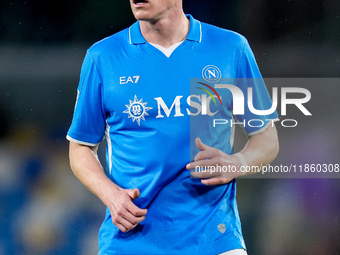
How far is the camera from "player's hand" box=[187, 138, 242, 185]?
6.59ft

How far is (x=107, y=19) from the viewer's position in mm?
3764

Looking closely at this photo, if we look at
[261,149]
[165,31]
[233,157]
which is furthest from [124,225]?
[165,31]

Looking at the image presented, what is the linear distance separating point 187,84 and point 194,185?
1.26ft

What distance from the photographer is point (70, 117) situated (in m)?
4.01

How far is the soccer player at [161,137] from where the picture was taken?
210 cm

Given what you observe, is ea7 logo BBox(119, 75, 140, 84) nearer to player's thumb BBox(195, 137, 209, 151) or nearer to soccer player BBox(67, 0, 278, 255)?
soccer player BBox(67, 0, 278, 255)

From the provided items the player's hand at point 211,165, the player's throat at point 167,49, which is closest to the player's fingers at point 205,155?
the player's hand at point 211,165

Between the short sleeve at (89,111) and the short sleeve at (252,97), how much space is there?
0.55m

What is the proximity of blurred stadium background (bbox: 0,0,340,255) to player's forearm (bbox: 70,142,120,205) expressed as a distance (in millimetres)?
1642

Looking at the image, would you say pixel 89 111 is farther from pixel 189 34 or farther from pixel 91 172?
pixel 189 34

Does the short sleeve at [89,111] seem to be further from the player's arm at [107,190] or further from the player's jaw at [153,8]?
the player's jaw at [153,8]

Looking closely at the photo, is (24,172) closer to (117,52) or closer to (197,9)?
(197,9)

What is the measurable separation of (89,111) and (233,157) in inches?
23.2

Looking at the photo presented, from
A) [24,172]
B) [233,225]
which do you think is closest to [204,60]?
[233,225]
